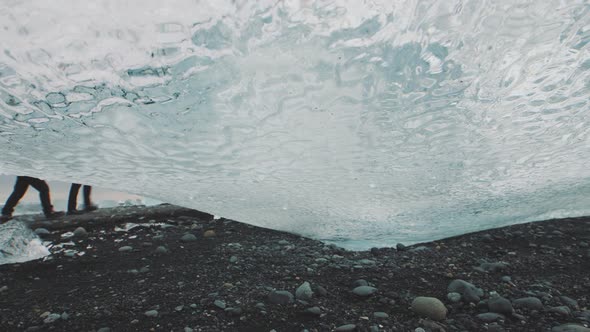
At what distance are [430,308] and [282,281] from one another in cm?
96

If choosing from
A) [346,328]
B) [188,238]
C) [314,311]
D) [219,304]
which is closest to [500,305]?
[346,328]

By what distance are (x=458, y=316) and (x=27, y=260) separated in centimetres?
363

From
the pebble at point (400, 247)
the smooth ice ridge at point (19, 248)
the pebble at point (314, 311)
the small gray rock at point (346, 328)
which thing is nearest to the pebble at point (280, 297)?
the pebble at point (314, 311)

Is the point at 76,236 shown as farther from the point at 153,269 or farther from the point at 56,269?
the point at 153,269

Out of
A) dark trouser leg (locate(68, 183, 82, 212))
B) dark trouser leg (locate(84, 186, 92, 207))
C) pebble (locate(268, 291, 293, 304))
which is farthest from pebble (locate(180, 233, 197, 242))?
dark trouser leg (locate(84, 186, 92, 207))

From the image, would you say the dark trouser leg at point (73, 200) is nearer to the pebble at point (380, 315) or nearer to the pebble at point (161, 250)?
the pebble at point (161, 250)

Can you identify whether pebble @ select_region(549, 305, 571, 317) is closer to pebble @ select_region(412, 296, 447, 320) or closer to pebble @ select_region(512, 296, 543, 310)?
pebble @ select_region(512, 296, 543, 310)

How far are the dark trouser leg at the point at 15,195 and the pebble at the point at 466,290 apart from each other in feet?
23.3

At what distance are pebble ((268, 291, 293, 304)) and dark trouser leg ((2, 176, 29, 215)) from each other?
6.27 meters

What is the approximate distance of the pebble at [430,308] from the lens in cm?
180

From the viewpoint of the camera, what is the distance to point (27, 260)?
121 inches

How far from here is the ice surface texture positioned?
69.6 inches

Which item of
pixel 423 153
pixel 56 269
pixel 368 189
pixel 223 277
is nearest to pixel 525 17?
pixel 423 153

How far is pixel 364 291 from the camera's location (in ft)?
6.79
